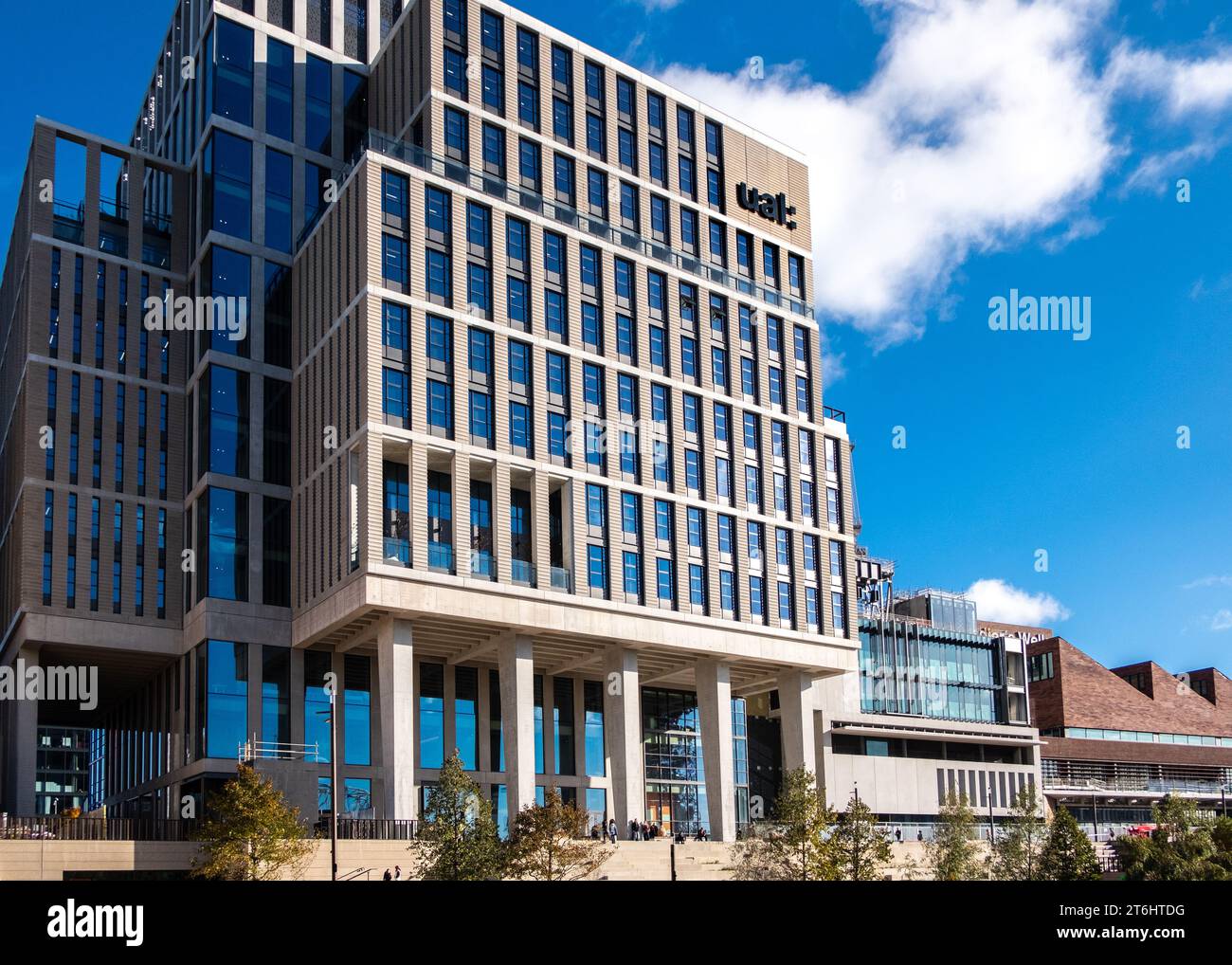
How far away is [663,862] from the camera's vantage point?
A: 60562 millimetres

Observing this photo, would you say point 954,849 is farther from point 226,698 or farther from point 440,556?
point 226,698

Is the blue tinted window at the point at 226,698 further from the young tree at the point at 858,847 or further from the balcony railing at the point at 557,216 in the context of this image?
the young tree at the point at 858,847

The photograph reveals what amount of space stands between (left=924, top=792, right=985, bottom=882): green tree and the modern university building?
27.5 feet

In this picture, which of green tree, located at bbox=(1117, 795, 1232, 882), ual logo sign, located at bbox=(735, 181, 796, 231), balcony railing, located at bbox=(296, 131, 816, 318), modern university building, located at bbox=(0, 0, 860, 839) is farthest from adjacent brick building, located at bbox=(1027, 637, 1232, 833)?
ual logo sign, located at bbox=(735, 181, 796, 231)

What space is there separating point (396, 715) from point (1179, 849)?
122 feet

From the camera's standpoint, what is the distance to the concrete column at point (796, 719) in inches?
2933

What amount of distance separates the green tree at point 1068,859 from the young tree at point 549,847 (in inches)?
736

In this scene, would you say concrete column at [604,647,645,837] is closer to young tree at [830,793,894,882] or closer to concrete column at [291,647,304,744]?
young tree at [830,793,894,882]

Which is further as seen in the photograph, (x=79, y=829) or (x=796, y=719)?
(x=796, y=719)

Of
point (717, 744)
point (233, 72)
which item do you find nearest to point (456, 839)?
point (717, 744)

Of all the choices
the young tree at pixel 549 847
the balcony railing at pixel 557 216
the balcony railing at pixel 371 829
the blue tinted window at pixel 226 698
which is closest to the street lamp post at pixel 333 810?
the balcony railing at pixel 371 829
